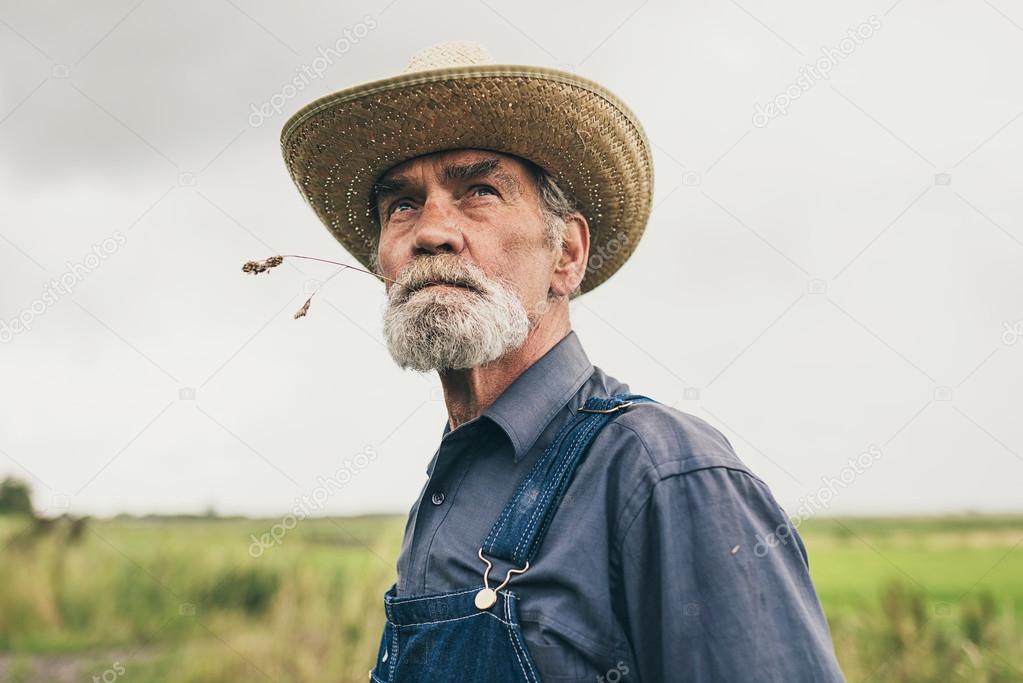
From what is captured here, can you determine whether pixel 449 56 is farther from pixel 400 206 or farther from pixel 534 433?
pixel 534 433

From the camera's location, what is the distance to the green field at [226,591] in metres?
5.28

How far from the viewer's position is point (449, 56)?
2.46 meters

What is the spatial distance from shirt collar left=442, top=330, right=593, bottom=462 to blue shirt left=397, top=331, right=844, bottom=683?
0.18 meters

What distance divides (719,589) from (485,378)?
3.30ft

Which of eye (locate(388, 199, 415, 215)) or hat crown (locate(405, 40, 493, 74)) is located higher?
hat crown (locate(405, 40, 493, 74))

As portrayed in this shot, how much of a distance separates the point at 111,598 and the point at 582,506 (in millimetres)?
5194

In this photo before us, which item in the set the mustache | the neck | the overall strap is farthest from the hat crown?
the overall strap

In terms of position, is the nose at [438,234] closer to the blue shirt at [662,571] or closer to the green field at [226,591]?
the blue shirt at [662,571]

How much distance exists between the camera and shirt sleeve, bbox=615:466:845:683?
1.46m

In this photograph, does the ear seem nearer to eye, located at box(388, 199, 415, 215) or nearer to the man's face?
the man's face

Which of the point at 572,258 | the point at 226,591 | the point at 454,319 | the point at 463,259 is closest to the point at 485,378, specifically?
the point at 454,319

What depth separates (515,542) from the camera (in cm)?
171

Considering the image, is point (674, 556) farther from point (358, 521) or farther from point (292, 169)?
point (358, 521)

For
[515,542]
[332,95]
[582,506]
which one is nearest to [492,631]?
[515,542]
